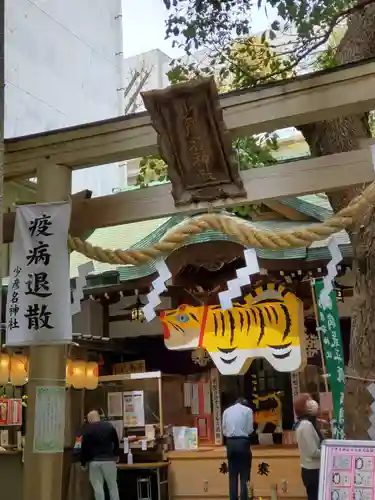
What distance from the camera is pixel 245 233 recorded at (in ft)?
13.1

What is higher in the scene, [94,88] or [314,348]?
[94,88]

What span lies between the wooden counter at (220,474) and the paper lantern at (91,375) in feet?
5.63

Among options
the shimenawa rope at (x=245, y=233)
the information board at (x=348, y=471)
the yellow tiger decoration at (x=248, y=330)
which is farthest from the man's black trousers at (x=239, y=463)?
the shimenawa rope at (x=245, y=233)

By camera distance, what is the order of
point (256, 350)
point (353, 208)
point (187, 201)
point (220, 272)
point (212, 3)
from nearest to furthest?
point (353, 208) < point (187, 201) < point (212, 3) < point (256, 350) < point (220, 272)

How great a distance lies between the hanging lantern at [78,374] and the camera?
9.96 m

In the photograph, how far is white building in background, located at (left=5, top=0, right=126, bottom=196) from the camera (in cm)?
1274

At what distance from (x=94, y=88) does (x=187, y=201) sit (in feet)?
37.0

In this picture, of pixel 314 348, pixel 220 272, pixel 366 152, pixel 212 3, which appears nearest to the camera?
pixel 366 152

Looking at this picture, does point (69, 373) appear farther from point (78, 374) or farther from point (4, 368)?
point (4, 368)

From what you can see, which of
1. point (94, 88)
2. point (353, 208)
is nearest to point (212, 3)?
point (353, 208)

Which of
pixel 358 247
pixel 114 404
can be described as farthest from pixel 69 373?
pixel 358 247

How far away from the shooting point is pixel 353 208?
12.2 ft

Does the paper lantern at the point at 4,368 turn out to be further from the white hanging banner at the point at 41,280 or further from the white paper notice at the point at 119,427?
the white hanging banner at the point at 41,280

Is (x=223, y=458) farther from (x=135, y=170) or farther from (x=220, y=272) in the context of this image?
(x=135, y=170)
